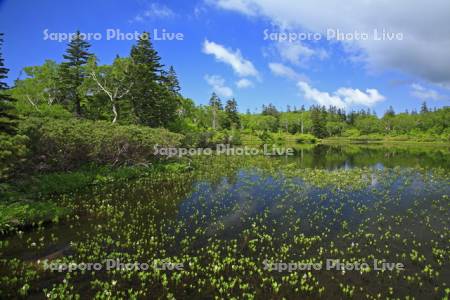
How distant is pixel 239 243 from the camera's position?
1264 cm

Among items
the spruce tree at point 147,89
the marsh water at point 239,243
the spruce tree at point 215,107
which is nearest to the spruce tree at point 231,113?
the spruce tree at point 215,107

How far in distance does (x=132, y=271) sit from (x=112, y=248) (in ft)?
7.65

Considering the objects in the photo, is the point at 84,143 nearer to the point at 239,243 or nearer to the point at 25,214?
the point at 25,214

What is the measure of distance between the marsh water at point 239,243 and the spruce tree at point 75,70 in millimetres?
27807

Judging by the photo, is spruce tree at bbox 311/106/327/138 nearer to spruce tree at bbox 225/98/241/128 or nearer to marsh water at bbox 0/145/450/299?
spruce tree at bbox 225/98/241/128

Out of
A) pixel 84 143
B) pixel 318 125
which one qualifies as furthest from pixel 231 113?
pixel 84 143

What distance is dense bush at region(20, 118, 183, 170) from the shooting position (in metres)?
20.4

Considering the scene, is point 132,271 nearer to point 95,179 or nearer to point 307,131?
point 95,179

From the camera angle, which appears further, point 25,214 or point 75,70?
point 75,70

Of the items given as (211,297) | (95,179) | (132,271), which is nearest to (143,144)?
(95,179)

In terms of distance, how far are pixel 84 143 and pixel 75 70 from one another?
26077 mm

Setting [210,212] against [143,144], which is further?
[143,144]

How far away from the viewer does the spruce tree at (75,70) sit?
42869 millimetres

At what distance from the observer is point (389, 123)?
463 ft
